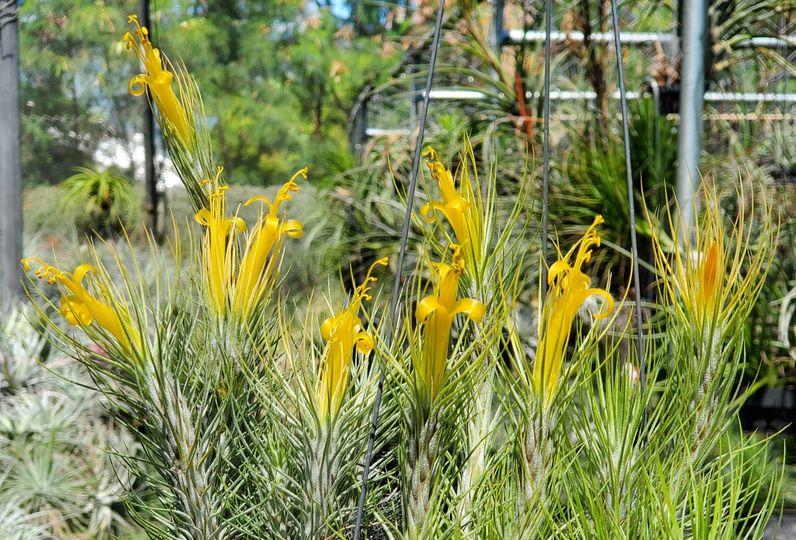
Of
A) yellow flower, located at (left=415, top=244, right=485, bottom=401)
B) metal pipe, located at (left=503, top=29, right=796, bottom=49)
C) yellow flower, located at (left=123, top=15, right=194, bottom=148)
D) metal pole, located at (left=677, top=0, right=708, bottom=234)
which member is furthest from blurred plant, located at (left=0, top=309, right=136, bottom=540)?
metal pipe, located at (left=503, top=29, right=796, bottom=49)

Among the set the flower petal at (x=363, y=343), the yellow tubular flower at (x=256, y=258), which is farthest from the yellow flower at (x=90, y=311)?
the flower petal at (x=363, y=343)

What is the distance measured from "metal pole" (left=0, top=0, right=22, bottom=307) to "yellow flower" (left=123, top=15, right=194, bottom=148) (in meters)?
2.37

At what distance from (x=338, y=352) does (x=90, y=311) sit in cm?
23

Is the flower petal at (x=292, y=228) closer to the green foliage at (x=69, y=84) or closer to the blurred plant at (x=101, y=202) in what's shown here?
the blurred plant at (x=101, y=202)

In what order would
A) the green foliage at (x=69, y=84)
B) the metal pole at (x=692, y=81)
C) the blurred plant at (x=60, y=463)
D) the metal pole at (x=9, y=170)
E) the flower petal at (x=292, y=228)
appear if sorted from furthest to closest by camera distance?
the green foliage at (x=69, y=84) → the metal pole at (x=9, y=170) → the metal pole at (x=692, y=81) → the blurred plant at (x=60, y=463) → the flower petal at (x=292, y=228)

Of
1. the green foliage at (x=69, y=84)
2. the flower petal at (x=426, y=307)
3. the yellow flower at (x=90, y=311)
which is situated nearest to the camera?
the flower petal at (x=426, y=307)

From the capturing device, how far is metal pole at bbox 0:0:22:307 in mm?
3037

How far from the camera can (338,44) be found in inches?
401

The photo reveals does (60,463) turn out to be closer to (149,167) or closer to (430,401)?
(430,401)

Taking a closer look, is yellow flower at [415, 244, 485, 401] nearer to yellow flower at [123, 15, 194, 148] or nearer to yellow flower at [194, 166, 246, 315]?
yellow flower at [194, 166, 246, 315]

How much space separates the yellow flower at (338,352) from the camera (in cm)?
75

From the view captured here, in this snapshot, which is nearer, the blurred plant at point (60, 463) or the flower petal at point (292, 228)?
the flower petal at point (292, 228)

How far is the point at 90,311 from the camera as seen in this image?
77 centimetres

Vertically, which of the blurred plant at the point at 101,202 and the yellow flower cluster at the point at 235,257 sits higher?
the yellow flower cluster at the point at 235,257
